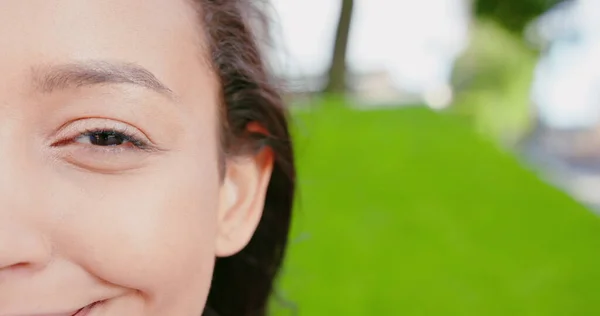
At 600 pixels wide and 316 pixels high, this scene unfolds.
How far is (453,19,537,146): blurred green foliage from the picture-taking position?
9628 mm

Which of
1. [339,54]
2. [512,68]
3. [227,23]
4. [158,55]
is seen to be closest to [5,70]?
[158,55]

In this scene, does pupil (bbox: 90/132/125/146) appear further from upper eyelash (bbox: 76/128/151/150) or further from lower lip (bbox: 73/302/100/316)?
lower lip (bbox: 73/302/100/316)

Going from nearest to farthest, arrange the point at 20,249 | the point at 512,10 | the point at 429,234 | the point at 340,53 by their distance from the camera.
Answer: the point at 20,249 → the point at 429,234 → the point at 340,53 → the point at 512,10

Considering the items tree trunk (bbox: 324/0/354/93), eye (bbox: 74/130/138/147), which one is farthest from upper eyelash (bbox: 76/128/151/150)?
tree trunk (bbox: 324/0/354/93)

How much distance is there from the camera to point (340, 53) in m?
4.80

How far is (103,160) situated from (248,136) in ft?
1.02

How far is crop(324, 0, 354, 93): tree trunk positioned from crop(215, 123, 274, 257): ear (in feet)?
12.5

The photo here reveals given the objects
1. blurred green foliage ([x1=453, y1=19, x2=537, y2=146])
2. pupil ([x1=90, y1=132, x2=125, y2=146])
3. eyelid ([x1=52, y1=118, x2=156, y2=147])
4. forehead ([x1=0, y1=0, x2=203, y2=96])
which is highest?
forehead ([x1=0, y1=0, x2=203, y2=96])

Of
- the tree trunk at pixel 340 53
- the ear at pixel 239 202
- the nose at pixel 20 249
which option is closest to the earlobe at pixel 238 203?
the ear at pixel 239 202

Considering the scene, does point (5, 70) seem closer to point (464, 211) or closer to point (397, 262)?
point (397, 262)

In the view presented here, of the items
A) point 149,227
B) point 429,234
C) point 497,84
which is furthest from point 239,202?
point 497,84

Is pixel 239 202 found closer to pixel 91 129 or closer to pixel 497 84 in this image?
pixel 91 129

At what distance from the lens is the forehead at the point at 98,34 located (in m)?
0.71

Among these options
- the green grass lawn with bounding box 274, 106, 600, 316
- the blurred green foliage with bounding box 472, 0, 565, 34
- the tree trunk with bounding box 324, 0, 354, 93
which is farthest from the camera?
the blurred green foliage with bounding box 472, 0, 565, 34
